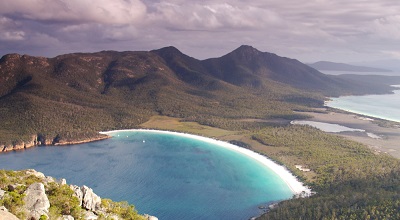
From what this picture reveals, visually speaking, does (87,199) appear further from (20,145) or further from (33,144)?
(33,144)

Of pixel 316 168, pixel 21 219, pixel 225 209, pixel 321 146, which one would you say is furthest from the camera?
pixel 321 146

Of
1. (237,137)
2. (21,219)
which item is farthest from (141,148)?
(21,219)

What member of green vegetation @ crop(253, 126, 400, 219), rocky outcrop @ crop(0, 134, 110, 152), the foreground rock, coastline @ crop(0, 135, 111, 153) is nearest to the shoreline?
green vegetation @ crop(253, 126, 400, 219)

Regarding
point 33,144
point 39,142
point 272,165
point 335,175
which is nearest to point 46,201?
point 335,175

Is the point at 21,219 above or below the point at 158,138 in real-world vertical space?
above

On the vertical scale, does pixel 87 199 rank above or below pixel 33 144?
above

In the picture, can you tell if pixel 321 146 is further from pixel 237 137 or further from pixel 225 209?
pixel 225 209
